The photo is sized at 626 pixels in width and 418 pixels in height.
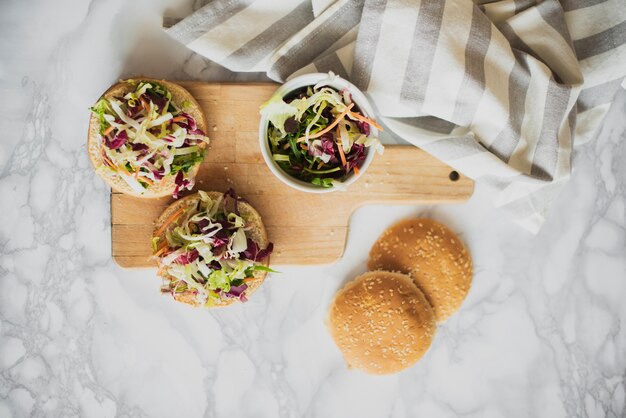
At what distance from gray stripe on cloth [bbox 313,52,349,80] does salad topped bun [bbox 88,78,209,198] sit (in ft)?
1.24

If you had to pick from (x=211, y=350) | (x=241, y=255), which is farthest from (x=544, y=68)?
(x=211, y=350)

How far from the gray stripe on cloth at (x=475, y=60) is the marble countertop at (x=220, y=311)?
44cm

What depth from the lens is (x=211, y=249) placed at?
1.52 meters

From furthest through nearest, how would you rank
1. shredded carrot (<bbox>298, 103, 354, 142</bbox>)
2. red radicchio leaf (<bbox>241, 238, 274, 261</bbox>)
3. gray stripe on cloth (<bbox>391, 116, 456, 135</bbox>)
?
gray stripe on cloth (<bbox>391, 116, 456, 135</bbox>)
red radicchio leaf (<bbox>241, 238, 274, 261</bbox>)
shredded carrot (<bbox>298, 103, 354, 142</bbox>)

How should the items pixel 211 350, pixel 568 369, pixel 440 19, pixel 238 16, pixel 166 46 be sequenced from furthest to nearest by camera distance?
pixel 568 369 → pixel 211 350 → pixel 166 46 → pixel 238 16 → pixel 440 19

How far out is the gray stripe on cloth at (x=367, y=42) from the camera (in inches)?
59.1

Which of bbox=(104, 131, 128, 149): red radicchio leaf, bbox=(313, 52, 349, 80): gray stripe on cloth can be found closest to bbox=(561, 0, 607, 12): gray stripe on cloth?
bbox=(313, 52, 349, 80): gray stripe on cloth

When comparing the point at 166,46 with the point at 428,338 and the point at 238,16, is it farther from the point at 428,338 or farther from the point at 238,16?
the point at 428,338

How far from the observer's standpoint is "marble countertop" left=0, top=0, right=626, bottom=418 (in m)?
1.74

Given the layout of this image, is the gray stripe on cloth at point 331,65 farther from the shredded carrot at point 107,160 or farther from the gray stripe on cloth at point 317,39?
the shredded carrot at point 107,160

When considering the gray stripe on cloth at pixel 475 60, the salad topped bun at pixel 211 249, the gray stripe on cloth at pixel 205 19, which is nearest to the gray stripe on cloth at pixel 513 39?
the gray stripe on cloth at pixel 475 60

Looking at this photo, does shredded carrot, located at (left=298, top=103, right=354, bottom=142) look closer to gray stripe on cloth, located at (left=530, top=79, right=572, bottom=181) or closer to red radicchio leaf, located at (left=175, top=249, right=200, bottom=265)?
red radicchio leaf, located at (left=175, top=249, right=200, bottom=265)

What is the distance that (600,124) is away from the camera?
1906 millimetres

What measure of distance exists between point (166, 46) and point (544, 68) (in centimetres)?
115
